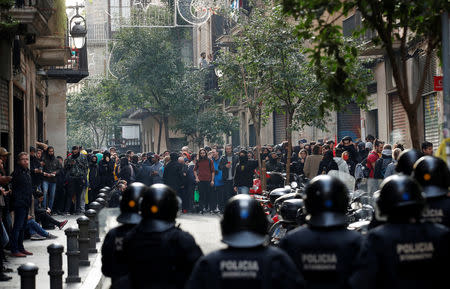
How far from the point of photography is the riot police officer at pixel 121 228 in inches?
225

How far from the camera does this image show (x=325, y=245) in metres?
4.55

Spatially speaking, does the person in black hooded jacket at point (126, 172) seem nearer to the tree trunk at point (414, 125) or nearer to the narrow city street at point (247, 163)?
the narrow city street at point (247, 163)

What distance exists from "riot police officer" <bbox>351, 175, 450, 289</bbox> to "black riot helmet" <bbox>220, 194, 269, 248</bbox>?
56cm

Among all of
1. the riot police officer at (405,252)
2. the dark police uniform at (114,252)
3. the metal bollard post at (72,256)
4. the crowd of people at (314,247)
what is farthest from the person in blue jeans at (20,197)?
the riot police officer at (405,252)

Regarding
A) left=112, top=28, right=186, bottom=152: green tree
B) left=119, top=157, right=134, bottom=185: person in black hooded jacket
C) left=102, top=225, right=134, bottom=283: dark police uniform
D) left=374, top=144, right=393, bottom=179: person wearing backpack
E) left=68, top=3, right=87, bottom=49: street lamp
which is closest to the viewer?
Result: left=102, top=225, right=134, bottom=283: dark police uniform

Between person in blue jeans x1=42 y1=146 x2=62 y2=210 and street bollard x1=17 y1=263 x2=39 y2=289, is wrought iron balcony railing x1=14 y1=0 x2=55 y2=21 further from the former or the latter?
street bollard x1=17 y1=263 x2=39 y2=289

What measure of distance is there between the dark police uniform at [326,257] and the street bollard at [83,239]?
801 cm

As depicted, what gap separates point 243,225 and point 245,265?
22 cm

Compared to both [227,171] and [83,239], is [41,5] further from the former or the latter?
[83,239]

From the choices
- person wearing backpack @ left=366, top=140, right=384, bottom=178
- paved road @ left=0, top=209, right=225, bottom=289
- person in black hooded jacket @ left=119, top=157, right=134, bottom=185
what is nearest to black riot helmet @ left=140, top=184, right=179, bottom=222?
paved road @ left=0, top=209, right=225, bottom=289

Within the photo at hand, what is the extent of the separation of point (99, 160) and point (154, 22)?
22.6m

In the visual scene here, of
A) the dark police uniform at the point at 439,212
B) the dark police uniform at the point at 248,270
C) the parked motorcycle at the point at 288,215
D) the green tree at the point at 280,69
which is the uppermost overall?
the green tree at the point at 280,69

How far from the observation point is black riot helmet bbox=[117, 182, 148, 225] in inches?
227

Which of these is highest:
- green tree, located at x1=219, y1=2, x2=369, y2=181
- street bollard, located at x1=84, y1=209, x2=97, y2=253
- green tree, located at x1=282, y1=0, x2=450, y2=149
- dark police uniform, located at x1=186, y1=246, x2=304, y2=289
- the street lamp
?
the street lamp
